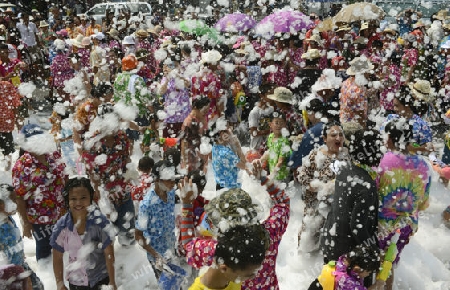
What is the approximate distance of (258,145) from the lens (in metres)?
5.13

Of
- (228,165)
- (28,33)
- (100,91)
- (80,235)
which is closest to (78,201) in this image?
(80,235)

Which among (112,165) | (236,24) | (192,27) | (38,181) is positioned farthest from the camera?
(236,24)

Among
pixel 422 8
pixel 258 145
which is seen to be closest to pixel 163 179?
pixel 258 145

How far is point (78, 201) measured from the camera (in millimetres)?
2744

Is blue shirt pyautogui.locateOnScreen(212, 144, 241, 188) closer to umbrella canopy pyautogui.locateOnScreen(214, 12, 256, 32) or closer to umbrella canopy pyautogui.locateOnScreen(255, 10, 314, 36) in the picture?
umbrella canopy pyautogui.locateOnScreen(255, 10, 314, 36)

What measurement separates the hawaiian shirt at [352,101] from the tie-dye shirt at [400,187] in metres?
2.18

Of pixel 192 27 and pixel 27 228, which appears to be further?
pixel 192 27

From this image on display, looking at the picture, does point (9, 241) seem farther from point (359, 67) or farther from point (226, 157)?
point (359, 67)

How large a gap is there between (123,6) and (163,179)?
48.4 feet

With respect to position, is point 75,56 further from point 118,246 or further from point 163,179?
point 163,179

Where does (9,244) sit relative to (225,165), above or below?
above

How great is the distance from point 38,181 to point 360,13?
7571 mm

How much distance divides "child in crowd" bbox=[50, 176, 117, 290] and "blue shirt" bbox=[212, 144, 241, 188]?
165 centimetres

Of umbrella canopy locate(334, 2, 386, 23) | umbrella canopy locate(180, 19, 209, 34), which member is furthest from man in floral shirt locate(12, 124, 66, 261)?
umbrella canopy locate(334, 2, 386, 23)
